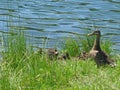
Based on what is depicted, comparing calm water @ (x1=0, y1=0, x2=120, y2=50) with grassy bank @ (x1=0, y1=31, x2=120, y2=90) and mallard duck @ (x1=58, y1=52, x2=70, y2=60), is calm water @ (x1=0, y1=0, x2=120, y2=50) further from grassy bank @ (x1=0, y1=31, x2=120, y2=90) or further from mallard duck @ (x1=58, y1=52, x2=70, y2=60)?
grassy bank @ (x1=0, y1=31, x2=120, y2=90)

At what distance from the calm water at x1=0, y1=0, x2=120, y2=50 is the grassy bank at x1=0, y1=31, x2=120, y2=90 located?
4.04 metres

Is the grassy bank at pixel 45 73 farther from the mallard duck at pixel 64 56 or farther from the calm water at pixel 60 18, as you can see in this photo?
the calm water at pixel 60 18

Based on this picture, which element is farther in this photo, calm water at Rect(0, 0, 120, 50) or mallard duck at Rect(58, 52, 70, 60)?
calm water at Rect(0, 0, 120, 50)

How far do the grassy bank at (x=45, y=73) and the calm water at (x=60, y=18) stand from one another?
13.3 ft

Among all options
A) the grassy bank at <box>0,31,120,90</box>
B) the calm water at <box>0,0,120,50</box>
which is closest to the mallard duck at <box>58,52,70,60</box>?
the grassy bank at <box>0,31,120,90</box>

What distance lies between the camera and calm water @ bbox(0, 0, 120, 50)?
15375 mm

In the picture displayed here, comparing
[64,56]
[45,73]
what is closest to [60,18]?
[64,56]

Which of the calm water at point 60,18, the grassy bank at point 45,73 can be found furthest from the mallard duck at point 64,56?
the calm water at point 60,18

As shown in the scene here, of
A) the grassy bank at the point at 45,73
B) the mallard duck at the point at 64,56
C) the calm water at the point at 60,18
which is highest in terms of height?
the grassy bank at the point at 45,73

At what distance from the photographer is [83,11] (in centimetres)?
2000

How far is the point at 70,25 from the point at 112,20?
192cm

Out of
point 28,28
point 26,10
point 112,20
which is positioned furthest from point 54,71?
point 26,10

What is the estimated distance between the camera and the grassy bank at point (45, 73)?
295 inches

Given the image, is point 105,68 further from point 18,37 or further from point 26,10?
point 26,10
